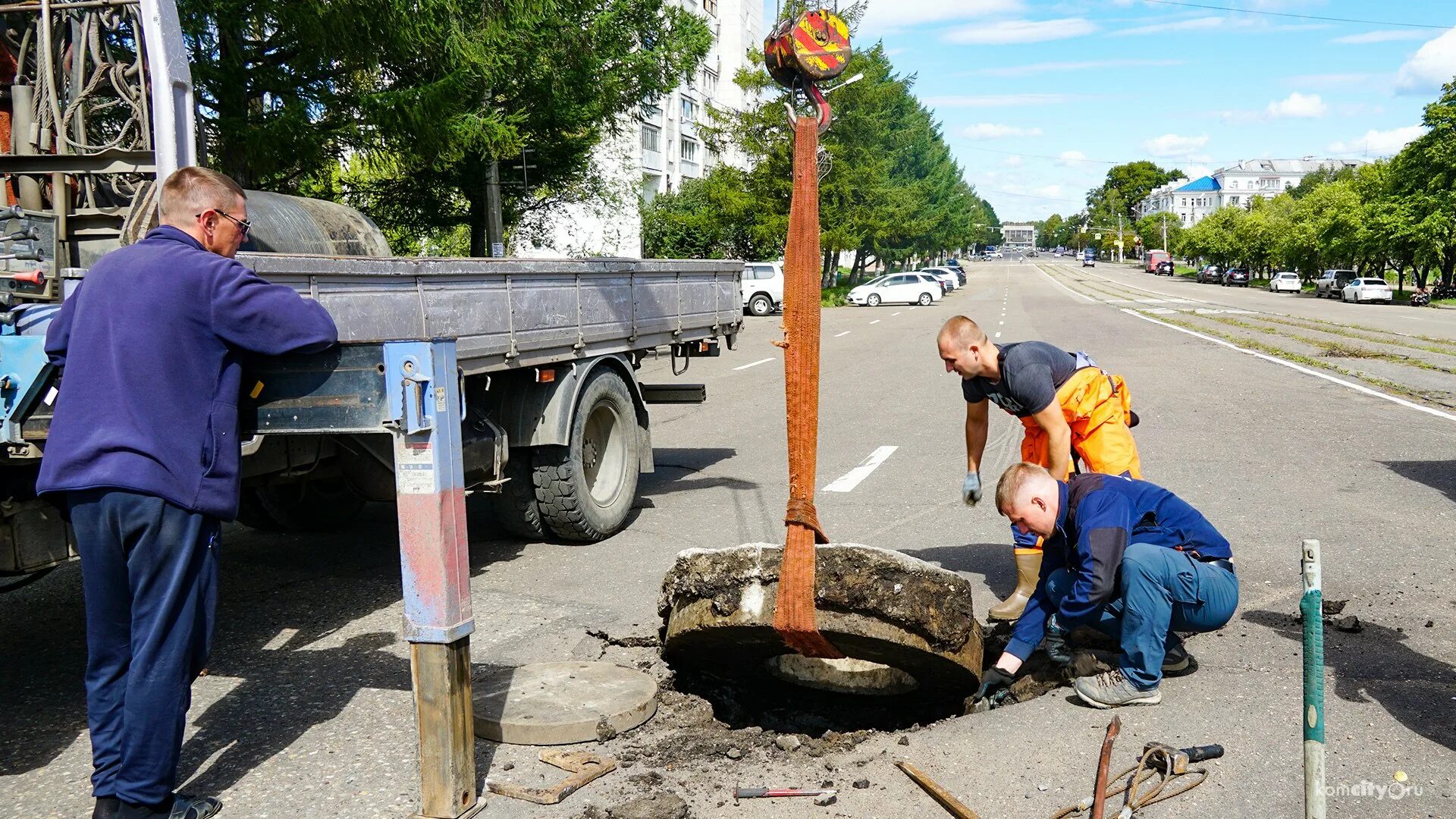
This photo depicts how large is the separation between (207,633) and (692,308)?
5.36 m

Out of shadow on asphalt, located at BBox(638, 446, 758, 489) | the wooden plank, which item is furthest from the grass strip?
the wooden plank

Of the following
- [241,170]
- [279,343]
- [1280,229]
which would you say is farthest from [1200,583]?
[1280,229]

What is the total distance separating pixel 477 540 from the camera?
7.18 m

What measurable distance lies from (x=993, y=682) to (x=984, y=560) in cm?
197

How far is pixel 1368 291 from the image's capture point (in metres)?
50.1

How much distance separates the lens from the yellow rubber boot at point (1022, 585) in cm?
532

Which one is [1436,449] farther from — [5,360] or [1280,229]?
[1280,229]

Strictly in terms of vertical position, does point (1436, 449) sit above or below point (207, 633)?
below

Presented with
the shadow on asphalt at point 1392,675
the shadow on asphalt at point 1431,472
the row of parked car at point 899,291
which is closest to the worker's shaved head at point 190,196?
the shadow on asphalt at point 1392,675

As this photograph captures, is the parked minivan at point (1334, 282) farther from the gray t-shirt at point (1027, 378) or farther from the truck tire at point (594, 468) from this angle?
the gray t-shirt at point (1027, 378)

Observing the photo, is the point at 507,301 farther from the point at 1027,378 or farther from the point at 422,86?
the point at 422,86

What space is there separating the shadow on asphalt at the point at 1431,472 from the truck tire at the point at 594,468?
564cm

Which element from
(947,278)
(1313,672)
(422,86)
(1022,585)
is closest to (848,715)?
(1022,585)

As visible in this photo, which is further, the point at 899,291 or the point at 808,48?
the point at 899,291
